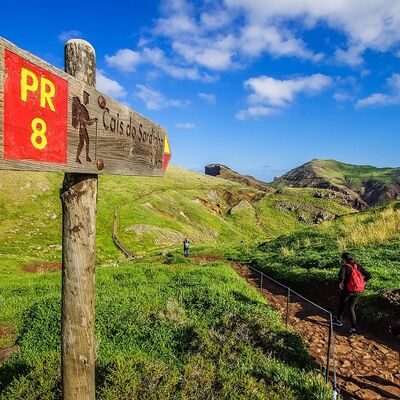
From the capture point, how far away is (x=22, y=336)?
31.9 feet

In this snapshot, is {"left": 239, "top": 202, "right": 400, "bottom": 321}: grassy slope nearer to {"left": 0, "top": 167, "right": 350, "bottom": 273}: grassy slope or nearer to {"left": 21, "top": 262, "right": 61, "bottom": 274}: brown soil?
{"left": 21, "top": 262, "right": 61, "bottom": 274}: brown soil

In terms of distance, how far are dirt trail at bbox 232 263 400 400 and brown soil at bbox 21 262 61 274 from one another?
979 inches

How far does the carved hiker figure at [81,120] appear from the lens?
9.45 feet

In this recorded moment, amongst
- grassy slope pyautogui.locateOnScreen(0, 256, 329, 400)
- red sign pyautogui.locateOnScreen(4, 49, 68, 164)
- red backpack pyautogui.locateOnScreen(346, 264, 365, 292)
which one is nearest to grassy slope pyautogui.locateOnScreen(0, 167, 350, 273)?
grassy slope pyautogui.locateOnScreen(0, 256, 329, 400)

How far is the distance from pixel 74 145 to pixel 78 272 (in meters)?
1.40

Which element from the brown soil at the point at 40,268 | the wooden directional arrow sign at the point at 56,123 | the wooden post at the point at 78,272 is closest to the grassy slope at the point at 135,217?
the brown soil at the point at 40,268

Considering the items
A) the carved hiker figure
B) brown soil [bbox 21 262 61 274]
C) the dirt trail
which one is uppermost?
the carved hiker figure

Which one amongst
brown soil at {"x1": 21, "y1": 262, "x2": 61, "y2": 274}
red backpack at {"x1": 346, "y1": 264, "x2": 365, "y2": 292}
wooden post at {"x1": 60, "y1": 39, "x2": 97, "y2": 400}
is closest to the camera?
wooden post at {"x1": 60, "y1": 39, "x2": 97, "y2": 400}

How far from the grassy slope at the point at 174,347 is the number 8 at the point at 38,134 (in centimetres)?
447

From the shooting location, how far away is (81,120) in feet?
9.71

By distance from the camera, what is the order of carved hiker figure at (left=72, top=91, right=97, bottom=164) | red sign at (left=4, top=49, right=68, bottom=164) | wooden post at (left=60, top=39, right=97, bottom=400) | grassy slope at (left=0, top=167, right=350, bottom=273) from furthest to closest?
grassy slope at (left=0, top=167, right=350, bottom=273)
wooden post at (left=60, top=39, right=97, bottom=400)
carved hiker figure at (left=72, top=91, right=97, bottom=164)
red sign at (left=4, top=49, right=68, bottom=164)

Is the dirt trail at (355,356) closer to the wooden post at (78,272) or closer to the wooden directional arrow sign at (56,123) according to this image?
the wooden post at (78,272)

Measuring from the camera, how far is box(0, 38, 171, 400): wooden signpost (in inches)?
91.3

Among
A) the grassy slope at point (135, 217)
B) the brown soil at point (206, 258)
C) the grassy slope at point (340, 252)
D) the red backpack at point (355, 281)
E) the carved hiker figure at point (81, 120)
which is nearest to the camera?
the carved hiker figure at point (81, 120)
